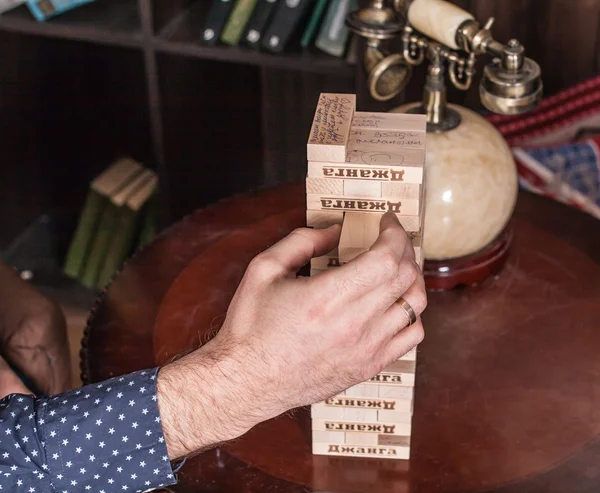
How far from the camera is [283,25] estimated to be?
2.11 m

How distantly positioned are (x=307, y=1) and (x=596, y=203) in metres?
0.86

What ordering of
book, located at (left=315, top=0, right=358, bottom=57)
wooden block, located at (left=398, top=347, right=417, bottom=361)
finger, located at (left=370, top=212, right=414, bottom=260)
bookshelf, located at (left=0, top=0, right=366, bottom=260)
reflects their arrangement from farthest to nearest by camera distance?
1. bookshelf, located at (left=0, top=0, right=366, bottom=260)
2. book, located at (left=315, top=0, right=358, bottom=57)
3. wooden block, located at (left=398, top=347, right=417, bottom=361)
4. finger, located at (left=370, top=212, right=414, bottom=260)

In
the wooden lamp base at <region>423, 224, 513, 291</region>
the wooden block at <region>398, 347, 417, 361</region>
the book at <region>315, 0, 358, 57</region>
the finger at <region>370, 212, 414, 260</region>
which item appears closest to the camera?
the finger at <region>370, 212, 414, 260</region>

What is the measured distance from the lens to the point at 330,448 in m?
1.12

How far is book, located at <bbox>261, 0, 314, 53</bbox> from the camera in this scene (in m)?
2.11

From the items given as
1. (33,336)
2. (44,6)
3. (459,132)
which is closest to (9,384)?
(33,336)

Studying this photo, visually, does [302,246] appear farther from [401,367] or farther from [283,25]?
[283,25]

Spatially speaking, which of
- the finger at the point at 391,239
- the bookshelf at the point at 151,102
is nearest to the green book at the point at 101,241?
the bookshelf at the point at 151,102

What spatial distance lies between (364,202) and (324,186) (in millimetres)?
49

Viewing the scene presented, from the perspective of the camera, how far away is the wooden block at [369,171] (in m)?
0.93

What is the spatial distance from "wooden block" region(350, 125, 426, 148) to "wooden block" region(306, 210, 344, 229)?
0.09 meters

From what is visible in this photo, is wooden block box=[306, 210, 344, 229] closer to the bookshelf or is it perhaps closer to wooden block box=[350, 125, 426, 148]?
wooden block box=[350, 125, 426, 148]

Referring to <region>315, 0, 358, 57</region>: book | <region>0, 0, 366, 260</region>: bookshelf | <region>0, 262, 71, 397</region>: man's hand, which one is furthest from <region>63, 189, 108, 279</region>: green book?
<region>0, 262, 71, 397</region>: man's hand

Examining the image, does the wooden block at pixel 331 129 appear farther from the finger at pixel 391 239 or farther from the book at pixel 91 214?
the book at pixel 91 214
